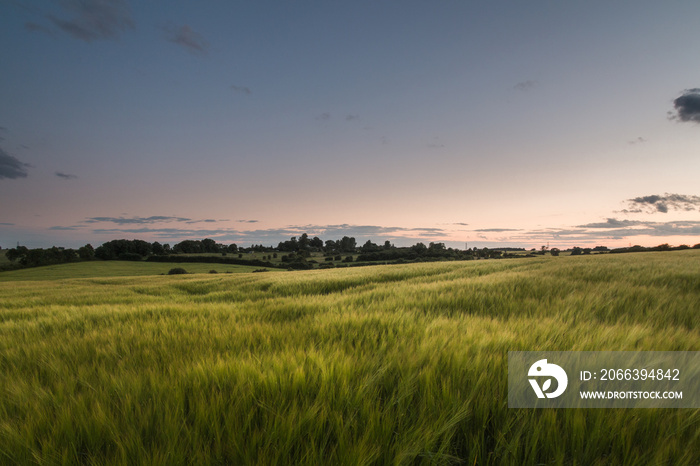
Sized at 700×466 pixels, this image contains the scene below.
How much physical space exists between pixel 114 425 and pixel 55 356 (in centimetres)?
187

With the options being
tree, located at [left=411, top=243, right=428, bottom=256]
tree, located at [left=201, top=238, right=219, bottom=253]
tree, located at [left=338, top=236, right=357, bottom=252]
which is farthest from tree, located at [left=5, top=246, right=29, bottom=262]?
tree, located at [left=411, top=243, right=428, bottom=256]

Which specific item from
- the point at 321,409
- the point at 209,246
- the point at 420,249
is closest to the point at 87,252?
the point at 209,246

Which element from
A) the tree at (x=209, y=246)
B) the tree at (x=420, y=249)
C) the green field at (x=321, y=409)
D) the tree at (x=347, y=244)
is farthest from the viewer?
the tree at (x=347, y=244)

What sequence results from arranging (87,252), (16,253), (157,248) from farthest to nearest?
(157,248) → (87,252) → (16,253)

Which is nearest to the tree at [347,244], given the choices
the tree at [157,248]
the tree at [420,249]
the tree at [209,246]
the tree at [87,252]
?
the tree at [420,249]

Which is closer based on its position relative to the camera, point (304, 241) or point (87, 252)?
point (87, 252)

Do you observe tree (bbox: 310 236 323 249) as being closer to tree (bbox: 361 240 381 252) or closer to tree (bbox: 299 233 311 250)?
tree (bbox: 299 233 311 250)

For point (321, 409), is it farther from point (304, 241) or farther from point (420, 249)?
point (304, 241)

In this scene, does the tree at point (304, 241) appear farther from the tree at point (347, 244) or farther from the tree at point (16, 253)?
the tree at point (16, 253)

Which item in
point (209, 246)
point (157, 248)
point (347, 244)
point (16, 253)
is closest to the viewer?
point (16, 253)

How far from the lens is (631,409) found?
1.32 m

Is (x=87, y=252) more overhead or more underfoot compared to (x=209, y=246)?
more underfoot

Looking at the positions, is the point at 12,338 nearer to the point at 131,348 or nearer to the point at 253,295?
the point at 131,348

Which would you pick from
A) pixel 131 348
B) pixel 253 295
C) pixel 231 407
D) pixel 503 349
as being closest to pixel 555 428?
pixel 503 349
